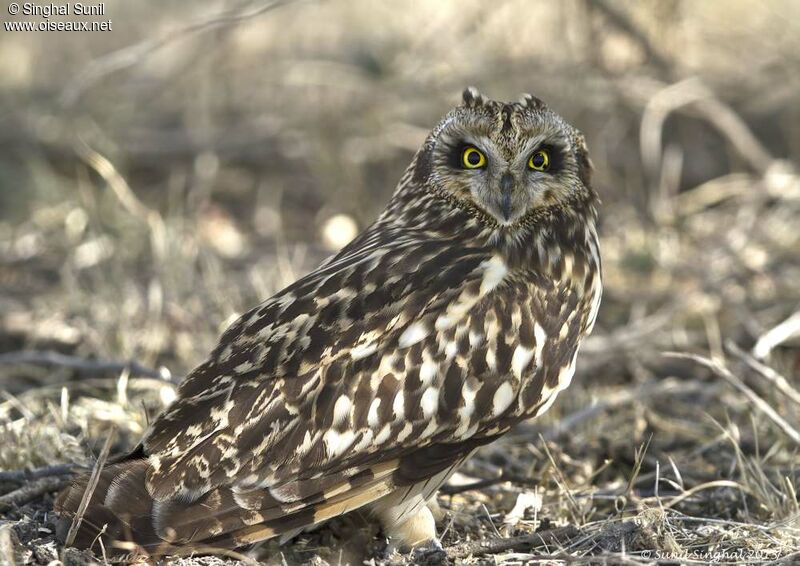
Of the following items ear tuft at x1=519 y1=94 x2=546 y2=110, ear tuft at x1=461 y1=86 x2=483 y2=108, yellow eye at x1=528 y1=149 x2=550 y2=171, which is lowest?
yellow eye at x1=528 y1=149 x2=550 y2=171

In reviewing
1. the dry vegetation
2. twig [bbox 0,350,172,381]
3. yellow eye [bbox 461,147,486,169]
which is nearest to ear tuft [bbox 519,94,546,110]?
yellow eye [bbox 461,147,486,169]

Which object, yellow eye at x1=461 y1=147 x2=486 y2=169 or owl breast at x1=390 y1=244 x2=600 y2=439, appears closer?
owl breast at x1=390 y1=244 x2=600 y2=439

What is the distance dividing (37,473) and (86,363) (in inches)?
49.5

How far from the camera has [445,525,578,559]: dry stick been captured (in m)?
3.78

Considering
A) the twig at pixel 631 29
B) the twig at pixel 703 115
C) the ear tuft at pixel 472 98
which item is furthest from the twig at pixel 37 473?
the twig at pixel 631 29

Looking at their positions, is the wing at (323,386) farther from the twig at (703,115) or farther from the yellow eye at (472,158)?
the twig at (703,115)

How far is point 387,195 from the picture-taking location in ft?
27.8

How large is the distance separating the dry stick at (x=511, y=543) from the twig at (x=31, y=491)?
148 centimetres

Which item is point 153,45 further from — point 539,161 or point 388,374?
point 388,374

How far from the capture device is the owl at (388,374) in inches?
143

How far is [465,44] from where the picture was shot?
8.67 meters

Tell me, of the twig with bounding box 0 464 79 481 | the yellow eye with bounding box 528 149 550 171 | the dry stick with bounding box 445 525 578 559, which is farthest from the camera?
the yellow eye with bounding box 528 149 550 171

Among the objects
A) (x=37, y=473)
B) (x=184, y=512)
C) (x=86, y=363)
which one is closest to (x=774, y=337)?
(x=184, y=512)

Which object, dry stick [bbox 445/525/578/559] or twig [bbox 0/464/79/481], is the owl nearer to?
dry stick [bbox 445/525/578/559]
